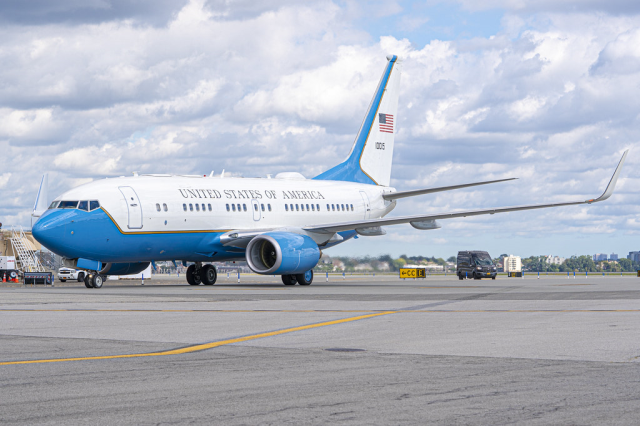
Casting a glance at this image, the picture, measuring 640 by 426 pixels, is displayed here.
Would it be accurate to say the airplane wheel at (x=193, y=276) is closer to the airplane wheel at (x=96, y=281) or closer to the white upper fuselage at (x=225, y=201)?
the white upper fuselage at (x=225, y=201)

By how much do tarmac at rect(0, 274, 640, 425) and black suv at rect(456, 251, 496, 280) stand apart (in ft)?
129

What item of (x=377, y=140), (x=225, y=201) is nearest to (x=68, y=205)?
(x=225, y=201)

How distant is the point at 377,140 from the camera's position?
48438 mm

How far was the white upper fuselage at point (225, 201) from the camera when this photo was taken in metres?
32.7

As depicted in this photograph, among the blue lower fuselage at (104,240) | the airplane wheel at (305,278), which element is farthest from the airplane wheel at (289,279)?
the blue lower fuselage at (104,240)

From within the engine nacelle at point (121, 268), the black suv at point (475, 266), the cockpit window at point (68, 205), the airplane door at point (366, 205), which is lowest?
the engine nacelle at point (121, 268)

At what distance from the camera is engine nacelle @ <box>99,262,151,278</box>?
1384 inches

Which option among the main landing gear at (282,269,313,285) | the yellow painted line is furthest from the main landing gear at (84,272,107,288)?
the yellow painted line

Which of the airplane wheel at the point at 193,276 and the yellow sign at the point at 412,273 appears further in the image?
the yellow sign at the point at 412,273

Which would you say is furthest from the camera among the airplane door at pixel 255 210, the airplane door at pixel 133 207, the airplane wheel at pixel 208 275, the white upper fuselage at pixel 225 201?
the airplane wheel at pixel 208 275

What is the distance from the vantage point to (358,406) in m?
7.37

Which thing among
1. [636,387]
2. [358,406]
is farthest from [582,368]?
[358,406]

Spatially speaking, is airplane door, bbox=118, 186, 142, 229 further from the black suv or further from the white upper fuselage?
the black suv

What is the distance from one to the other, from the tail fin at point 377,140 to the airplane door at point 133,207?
15331 mm
